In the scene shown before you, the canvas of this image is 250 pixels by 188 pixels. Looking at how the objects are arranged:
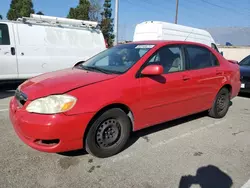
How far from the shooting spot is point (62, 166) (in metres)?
2.93

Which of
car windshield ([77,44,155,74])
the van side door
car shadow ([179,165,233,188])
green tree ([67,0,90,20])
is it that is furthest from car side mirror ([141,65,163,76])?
green tree ([67,0,90,20])

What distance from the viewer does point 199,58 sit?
4.43m

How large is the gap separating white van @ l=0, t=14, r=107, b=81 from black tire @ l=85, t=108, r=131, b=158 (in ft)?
15.8

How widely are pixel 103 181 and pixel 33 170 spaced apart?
2.84 feet

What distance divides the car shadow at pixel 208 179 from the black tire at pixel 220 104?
2121 millimetres

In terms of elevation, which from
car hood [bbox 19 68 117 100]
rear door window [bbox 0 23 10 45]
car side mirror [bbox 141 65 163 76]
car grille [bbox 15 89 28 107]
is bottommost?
car grille [bbox 15 89 28 107]

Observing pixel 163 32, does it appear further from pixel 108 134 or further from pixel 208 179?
pixel 208 179

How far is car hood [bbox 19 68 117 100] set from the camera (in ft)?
9.29

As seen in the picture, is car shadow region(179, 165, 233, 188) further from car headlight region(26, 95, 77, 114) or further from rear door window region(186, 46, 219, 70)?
rear door window region(186, 46, 219, 70)

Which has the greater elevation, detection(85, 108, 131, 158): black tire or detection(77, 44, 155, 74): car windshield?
detection(77, 44, 155, 74): car windshield

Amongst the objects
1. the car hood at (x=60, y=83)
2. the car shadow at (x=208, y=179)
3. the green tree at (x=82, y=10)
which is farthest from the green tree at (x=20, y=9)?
the car shadow at (x=208, y=179)

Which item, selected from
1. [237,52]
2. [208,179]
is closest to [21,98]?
[208,179]

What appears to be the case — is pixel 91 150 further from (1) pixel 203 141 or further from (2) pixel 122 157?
(1) pixel 203 141

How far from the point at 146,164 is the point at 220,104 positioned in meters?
2.72
